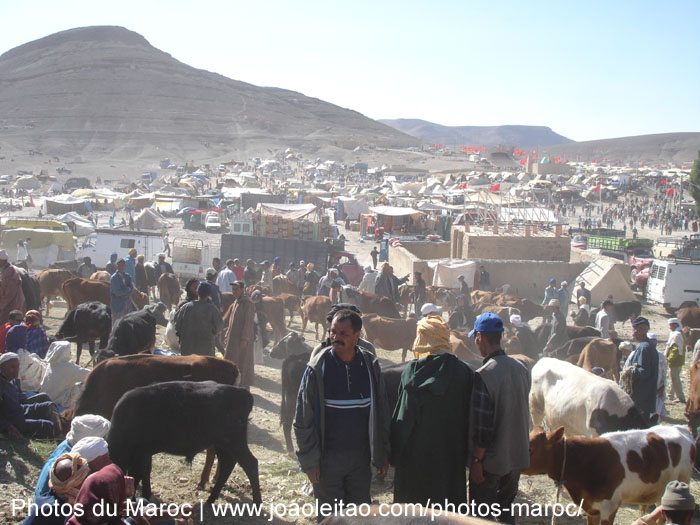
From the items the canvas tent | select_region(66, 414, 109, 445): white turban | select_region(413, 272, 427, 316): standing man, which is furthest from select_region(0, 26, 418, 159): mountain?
select_region(66, 414, 109, 445): white turban

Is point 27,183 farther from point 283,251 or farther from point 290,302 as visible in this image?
point 290,302

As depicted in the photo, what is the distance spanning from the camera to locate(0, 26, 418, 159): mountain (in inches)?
4122

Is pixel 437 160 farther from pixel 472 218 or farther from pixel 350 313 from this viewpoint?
pixel 350 313

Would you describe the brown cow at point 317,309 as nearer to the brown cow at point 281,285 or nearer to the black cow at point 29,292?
the brown cow at point 281,285

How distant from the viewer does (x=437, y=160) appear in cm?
10950

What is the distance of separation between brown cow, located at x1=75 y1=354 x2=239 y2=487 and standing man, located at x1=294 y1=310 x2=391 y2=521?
266 centimetres

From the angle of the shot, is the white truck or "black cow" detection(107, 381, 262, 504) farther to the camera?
the white truck

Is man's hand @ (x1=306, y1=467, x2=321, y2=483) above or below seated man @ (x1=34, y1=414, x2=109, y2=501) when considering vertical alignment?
above

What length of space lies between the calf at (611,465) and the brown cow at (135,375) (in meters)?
3.01

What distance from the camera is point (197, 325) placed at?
7266 mm

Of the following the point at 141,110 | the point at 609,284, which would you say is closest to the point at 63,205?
the point at 609,284

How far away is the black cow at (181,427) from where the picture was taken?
15.8 ft

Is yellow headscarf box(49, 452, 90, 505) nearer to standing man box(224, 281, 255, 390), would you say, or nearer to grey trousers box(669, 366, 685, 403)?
standing man box(224, 281, 255, 390)

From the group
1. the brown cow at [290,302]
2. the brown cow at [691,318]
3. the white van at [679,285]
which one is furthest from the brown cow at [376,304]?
the white van at [679,285]
